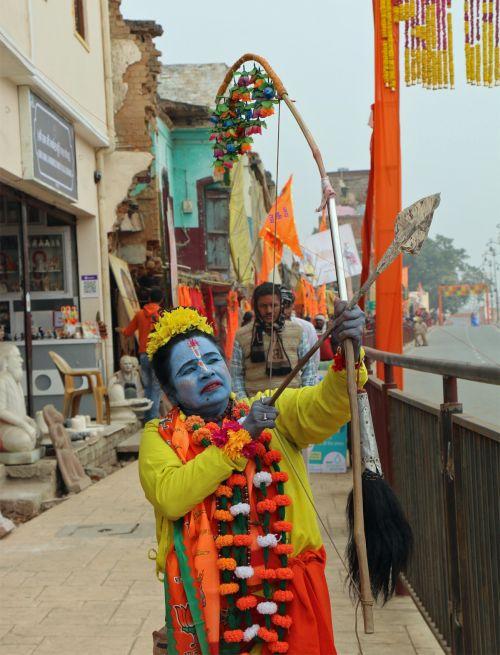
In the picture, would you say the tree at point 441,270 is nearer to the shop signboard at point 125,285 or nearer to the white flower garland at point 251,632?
the shop signboard at point 125,285

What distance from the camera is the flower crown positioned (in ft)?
9.30

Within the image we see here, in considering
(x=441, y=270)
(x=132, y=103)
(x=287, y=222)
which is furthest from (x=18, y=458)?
(x=441, y=270)

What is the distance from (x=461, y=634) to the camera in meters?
3.30

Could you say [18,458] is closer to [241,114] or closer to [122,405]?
[122,405]

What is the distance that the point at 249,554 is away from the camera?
2.57 metres

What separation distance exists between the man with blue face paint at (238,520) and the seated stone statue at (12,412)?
5.74m

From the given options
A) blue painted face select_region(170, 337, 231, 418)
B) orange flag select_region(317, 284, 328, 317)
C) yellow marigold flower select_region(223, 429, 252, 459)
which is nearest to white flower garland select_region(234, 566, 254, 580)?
yellow marigold flower select_region(223, 429, 252, 459)

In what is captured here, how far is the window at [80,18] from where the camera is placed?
12.8m

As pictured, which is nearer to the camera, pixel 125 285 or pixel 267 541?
pixel 267 541

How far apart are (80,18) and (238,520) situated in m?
11.8

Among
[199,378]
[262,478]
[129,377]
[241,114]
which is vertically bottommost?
[129,377]

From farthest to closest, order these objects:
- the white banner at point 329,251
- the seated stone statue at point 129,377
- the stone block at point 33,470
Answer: the white banner at point 329,251, the seated stone statue at point 129,377, the stone block at point 33,470

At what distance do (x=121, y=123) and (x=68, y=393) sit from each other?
7.28 metres

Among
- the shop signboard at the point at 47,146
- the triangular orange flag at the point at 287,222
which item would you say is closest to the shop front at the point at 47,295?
the shop signboard at the point at 47,146
